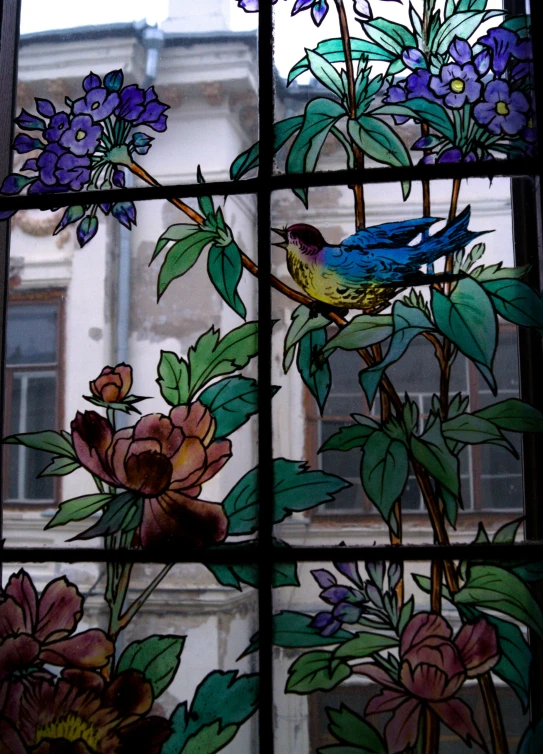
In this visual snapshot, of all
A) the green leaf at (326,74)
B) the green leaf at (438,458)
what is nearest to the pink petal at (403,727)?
the green leaf at (438,458)

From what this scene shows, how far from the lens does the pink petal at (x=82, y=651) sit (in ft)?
3.28

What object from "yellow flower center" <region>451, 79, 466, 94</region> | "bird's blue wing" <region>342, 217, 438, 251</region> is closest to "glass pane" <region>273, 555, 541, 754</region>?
"bird's blue wing" <region>342, 217, 438, 251</region>

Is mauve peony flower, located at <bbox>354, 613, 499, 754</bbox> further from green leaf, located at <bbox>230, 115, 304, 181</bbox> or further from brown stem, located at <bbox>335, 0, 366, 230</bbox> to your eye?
green leaf, located at <bbox>230, 115, 304, 181</bbox>

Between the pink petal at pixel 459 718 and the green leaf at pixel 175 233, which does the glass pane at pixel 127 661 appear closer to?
the pink petal at pixel 459 718

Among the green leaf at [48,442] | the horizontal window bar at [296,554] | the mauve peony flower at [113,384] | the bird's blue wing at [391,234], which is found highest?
the bird's blue wing at [391,234]

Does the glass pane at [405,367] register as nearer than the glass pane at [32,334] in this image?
Yes

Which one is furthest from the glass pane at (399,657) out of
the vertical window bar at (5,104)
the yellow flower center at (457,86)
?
the yellow flower center at (457,86)

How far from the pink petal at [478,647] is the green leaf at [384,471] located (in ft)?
0.55

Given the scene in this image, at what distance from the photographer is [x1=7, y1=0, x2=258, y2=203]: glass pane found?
110 cm

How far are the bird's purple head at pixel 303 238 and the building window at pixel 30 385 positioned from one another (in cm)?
35

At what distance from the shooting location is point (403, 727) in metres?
0.94

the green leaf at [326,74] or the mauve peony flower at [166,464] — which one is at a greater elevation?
the green leaf at [326,74]

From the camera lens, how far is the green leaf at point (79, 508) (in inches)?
40.3

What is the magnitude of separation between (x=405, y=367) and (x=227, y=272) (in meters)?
0.28
